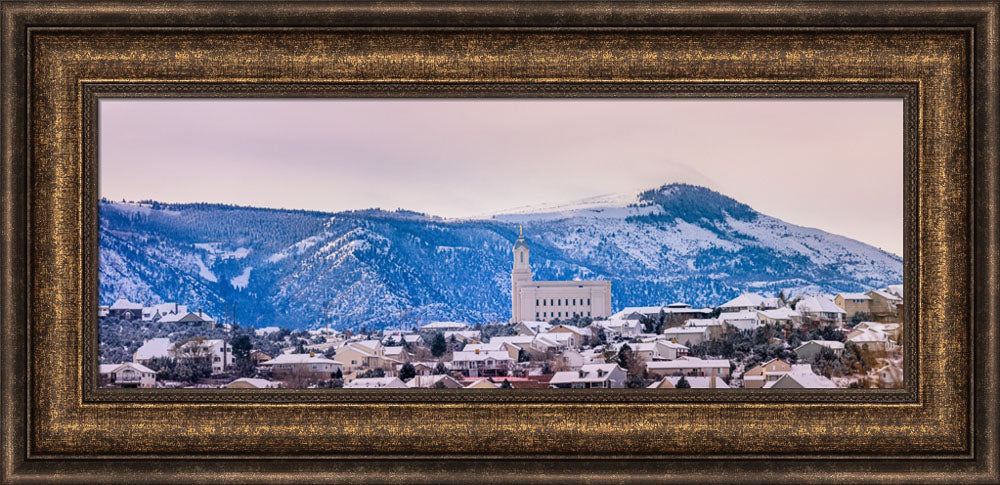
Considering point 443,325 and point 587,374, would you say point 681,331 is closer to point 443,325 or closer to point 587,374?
point 587,374

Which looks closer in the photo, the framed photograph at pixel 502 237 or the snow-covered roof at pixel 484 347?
the framed photograph at pixel 502 237

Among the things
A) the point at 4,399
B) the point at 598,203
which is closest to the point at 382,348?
the point at 598,203

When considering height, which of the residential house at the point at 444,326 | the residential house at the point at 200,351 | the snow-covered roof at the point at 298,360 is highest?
the residential house at the point at 444,326

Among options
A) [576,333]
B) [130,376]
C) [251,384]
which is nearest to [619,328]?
[576,333]

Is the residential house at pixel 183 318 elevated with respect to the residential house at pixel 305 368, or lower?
elevated

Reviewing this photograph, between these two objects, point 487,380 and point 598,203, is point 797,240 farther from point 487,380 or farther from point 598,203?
point 487,380

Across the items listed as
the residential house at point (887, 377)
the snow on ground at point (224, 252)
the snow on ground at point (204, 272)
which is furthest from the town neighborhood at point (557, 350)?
the snow on ground at point (224, 252)

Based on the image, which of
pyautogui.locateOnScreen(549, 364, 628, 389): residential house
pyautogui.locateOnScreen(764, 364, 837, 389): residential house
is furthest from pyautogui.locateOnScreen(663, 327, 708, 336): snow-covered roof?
pyautogui.locateOnScreen(764, 364, 837, 389): residential house

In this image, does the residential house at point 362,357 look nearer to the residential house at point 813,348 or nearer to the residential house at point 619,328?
the residential house at point 619,328
